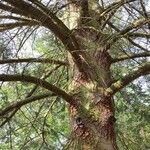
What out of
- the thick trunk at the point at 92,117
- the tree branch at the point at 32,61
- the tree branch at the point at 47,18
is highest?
the tree branch at the point at 32,61

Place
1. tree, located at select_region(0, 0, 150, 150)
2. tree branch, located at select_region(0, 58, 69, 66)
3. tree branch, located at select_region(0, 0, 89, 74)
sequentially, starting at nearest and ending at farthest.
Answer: tree branch, located at select_region(0, 0, 89, 74) → tree, located at select_region(0, 0, 150, 150) → tree branch, located at select_region(0, 58, 69, 66)

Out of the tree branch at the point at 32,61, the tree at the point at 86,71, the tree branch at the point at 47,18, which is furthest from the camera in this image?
the tree branch at the point at 32,61

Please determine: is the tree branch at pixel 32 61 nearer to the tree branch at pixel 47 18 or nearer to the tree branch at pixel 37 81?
the tree branch at pixel 47 18

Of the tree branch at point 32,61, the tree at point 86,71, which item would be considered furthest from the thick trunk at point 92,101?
the tree branch at point 32,61

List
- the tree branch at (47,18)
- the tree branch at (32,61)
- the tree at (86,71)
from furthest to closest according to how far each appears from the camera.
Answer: the tree branch at (32,61) → the tree at (86,71) → the tree branch at (47,18)

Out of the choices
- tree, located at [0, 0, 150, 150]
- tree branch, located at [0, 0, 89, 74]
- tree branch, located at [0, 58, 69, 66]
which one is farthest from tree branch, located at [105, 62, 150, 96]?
tree branch, located at [0, 58, 69, 66]

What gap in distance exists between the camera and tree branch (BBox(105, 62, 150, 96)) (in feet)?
11.8

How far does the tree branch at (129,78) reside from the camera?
142 inches

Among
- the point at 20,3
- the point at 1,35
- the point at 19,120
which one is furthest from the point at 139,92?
the point at 20,3

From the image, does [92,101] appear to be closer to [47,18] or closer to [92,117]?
[92,117]

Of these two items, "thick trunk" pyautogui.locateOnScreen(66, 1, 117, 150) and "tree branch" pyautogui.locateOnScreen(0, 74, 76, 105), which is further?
"thick trunk" pyautogui.locateOnScreen(66, 1, 117, 150)

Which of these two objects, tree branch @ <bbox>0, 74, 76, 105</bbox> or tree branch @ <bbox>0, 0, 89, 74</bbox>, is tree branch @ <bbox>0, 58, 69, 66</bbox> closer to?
tree branch @ <bbox>0, 0, 89, 74</bbox>

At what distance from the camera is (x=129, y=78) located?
12.0ft

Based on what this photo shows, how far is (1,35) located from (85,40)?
80 cm
